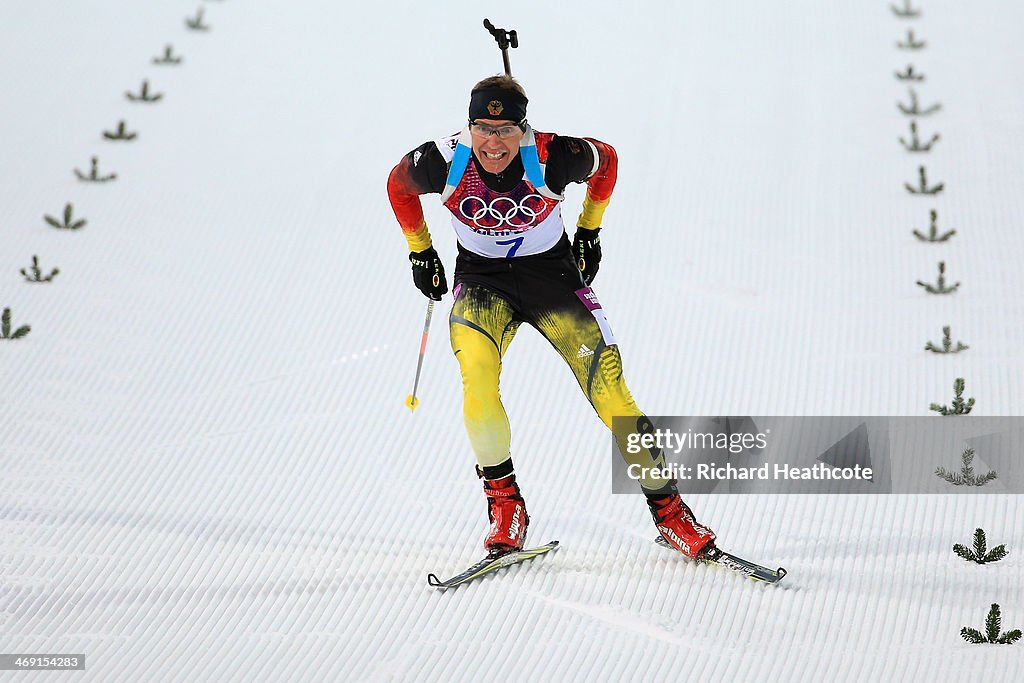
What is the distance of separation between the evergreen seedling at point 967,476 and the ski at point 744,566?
44.1 inches

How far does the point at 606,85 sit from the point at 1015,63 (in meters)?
3.35

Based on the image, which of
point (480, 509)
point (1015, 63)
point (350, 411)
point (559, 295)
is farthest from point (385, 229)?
point (1015, 63)

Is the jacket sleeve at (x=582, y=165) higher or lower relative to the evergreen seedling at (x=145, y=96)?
lower

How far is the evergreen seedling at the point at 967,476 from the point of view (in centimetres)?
510

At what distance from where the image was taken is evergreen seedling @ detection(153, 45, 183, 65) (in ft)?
33.1

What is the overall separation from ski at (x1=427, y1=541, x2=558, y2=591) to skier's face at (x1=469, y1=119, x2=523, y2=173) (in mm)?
1430

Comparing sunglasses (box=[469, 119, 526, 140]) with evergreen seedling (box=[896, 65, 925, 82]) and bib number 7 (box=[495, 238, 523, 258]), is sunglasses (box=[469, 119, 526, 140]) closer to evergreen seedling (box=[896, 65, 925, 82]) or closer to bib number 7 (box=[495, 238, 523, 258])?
bib number 7 (box=[495, 238, 523, 258])

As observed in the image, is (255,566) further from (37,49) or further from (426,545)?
(37,49)

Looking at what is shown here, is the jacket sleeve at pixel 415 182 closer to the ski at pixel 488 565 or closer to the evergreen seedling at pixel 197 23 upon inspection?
the ski at pixel 488 565

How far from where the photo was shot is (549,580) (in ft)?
14.5

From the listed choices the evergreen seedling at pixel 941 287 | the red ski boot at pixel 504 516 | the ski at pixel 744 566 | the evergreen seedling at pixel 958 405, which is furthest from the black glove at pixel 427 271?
the evergreen seedling at pixel 941 287

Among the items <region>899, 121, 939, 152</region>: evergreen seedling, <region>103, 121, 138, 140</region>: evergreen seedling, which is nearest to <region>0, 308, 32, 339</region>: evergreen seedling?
<region>103, 121, 138, 140</region>: evergreen seedling

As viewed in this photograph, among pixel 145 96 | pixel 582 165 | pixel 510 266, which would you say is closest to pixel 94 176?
pixel 145 96

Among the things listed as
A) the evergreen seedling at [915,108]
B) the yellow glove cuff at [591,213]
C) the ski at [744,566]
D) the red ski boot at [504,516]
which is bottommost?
the red ski boot at [504,516]
